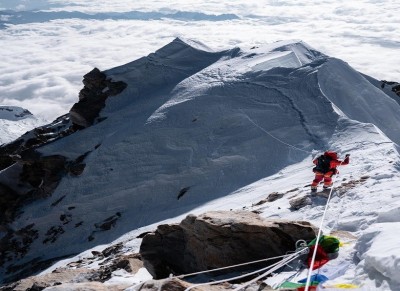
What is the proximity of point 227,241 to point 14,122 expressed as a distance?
15507 centimetres

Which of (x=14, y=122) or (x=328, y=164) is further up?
(x=328, y=164)

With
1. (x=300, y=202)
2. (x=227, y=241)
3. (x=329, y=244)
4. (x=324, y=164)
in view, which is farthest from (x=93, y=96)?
(x=329, y=244)

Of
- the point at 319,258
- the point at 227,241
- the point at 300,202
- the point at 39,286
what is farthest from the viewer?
the point at 300,202

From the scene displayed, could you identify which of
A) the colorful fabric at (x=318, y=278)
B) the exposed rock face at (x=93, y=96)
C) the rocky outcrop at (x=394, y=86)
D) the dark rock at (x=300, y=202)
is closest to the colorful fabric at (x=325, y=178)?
the dark rock at (x=300, y=202)

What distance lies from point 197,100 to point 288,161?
1047cm

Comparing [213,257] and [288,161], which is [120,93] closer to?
[288,161]

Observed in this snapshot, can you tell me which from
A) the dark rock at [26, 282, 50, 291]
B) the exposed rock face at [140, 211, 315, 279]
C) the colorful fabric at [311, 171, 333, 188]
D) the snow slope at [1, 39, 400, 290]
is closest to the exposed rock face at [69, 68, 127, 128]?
the snow slope at [1, 39, 400, 290]

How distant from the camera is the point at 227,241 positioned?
9664 mm

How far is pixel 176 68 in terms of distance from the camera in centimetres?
4041

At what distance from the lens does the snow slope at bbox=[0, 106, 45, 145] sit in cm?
13357

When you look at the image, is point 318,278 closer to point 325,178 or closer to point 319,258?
point 319,258

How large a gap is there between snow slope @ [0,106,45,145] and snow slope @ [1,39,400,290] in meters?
106

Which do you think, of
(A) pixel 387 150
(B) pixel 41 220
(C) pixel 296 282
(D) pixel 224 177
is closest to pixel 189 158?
(D) pixel 224 177

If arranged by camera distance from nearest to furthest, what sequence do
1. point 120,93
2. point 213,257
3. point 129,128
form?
point 213,257
point 129,128
point 120,93
